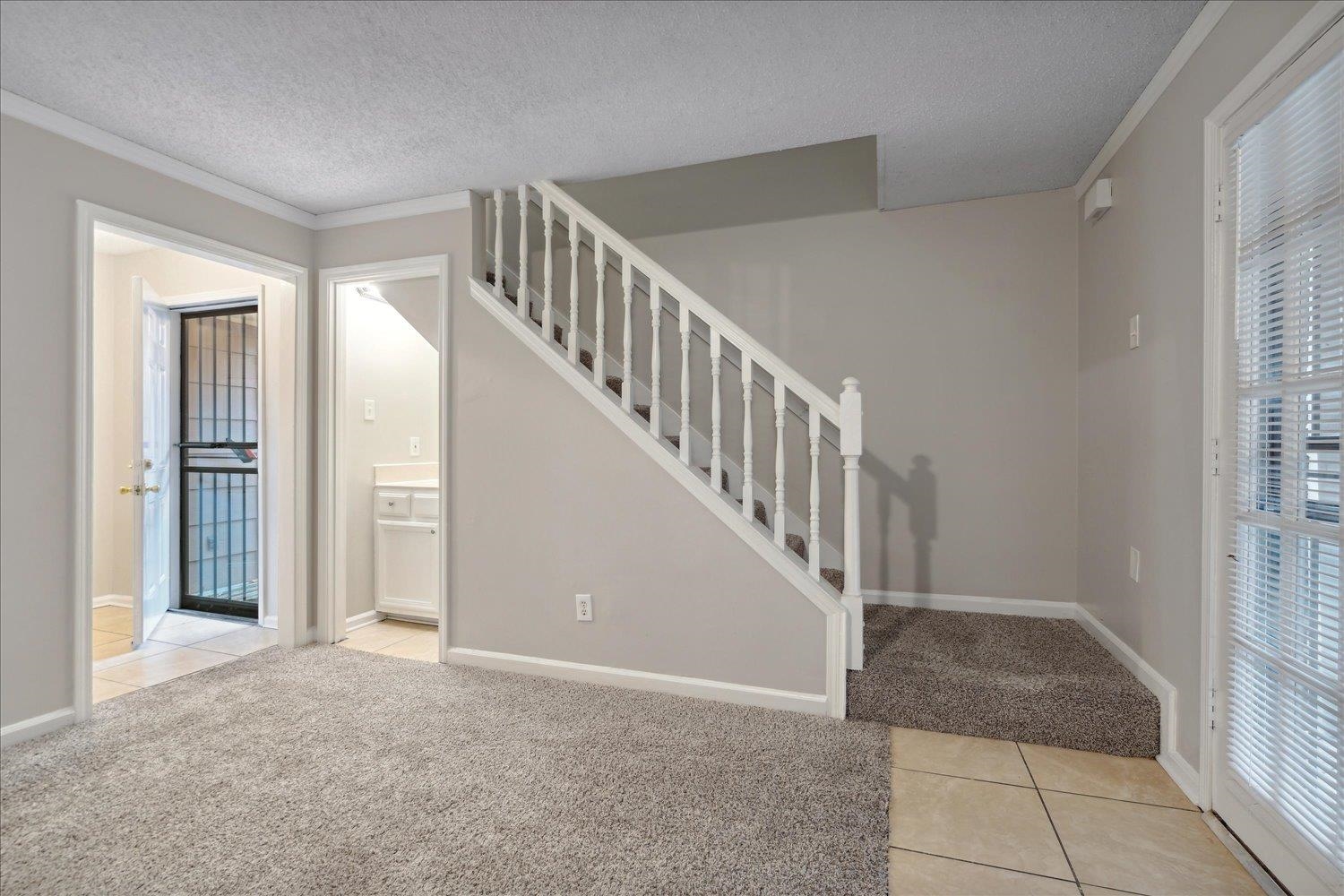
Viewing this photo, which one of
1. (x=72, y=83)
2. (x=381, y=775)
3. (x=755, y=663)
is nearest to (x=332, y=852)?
(x=381, y=775)

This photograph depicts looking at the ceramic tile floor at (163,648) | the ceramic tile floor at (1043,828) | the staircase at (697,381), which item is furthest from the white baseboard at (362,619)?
the ceramic tile floor at (1043,828)

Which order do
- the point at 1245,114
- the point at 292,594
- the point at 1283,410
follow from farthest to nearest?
the point at 292,594
the point at 1245,114
the point at 1283,410

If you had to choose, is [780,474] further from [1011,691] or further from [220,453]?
[220,453]

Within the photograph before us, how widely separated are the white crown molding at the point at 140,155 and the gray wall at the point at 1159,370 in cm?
376

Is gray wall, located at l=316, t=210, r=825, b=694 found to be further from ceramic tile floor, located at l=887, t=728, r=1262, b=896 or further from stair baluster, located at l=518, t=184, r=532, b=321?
ceramic tile floor, located at l=887, t=728, r=1262, b=896

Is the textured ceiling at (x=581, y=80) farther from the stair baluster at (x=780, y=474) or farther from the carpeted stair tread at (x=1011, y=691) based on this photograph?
the carpeted stair tread at (x=1011, y=691)

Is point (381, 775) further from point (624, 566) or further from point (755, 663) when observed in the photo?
point (755, 663)

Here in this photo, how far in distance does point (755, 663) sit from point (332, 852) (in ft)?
5.04

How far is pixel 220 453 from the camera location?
Result: 3965 millimetres

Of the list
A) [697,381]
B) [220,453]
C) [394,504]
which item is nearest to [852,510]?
[697,381]

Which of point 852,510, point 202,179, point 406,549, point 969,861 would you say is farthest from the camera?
point 406,549

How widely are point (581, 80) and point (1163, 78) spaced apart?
191 cm

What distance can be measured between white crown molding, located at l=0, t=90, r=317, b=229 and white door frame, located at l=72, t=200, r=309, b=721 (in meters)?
0.23

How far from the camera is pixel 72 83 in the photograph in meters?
2.08
